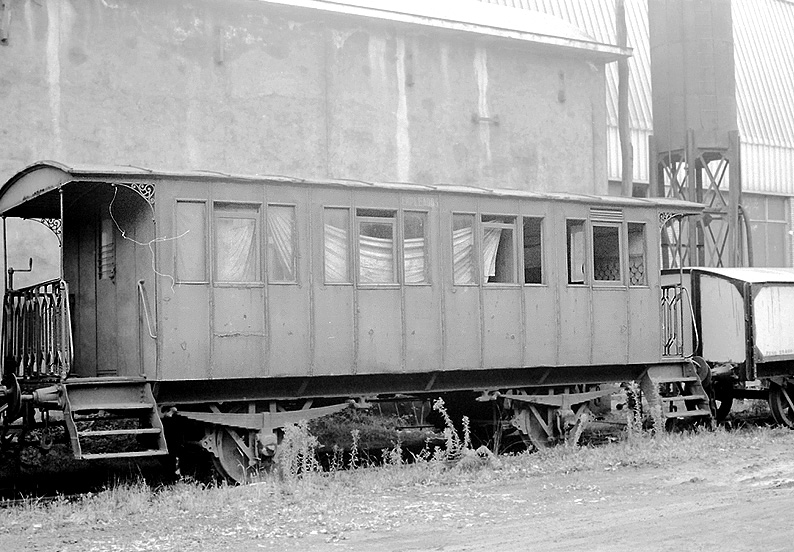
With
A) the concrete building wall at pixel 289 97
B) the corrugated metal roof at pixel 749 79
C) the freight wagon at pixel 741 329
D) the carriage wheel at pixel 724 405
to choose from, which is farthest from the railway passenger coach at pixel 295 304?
the corrugated metal roof at pixel 749 79

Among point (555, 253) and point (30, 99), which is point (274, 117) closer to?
point (30, 99)

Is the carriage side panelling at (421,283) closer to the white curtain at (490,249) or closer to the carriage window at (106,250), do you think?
the white curtain at (490,249)

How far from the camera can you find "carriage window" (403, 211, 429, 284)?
12953 mm

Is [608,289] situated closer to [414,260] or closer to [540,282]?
[540,282]

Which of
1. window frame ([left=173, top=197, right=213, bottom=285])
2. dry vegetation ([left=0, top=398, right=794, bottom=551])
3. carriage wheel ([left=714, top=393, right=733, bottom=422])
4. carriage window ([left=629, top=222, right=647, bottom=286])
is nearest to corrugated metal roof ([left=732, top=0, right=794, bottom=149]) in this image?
carriage wheel ([left=714, top=393, right=733, bottom=422])

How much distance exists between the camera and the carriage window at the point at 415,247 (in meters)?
13.0

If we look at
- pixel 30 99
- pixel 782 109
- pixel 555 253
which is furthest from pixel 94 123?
pixel 782 109

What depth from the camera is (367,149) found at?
19875mm

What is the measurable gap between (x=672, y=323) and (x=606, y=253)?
282 cm

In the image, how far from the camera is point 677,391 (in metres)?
16.0

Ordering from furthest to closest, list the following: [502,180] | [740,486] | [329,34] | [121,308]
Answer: [502,180]
[329,34]
[121,308]
[740,486]

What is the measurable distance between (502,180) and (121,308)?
11.0 metres

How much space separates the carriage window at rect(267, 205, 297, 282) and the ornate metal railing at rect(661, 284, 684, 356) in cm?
696

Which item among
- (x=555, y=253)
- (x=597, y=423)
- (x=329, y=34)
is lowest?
(x=597, y=423)
